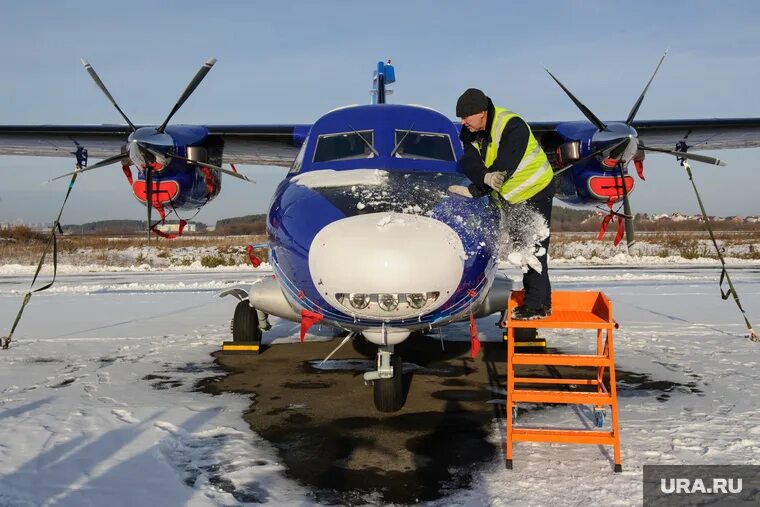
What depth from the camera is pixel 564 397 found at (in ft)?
13.3

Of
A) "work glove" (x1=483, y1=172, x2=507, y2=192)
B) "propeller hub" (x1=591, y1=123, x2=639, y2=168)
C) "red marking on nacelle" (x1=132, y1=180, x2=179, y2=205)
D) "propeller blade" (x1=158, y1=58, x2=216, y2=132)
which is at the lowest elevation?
"work glove" (x1=483, y1=172, x2=507, y2=192)

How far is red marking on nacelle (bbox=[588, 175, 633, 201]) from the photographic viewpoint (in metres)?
9.63

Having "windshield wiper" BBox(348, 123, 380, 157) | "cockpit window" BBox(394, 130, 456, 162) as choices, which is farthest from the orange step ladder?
"windshield wiper" BBox(348, 123, 380, 157)

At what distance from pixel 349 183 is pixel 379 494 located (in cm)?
251

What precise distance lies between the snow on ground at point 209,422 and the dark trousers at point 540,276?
1091 millimetres

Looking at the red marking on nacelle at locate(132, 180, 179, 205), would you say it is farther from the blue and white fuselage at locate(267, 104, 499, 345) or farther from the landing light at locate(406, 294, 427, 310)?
the landing light at locate(406, 294, 427, 310)

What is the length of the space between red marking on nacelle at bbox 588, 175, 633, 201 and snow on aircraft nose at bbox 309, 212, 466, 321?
6.16 meters

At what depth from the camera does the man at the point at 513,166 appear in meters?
4.53

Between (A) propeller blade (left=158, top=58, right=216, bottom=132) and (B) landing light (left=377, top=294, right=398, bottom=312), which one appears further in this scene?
(A) propeller blade (left=158, top=58, right=216, bottom=132)

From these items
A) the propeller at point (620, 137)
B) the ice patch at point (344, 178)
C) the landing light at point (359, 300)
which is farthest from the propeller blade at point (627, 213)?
the landing light at point (359, 300)

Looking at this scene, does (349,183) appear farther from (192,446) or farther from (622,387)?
(622,387)

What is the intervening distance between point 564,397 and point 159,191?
772 cm

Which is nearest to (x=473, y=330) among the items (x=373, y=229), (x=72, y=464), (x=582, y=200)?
(x=373, y=229)

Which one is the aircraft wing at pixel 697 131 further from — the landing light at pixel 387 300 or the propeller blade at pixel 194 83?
the landing light at pixel 387 300
